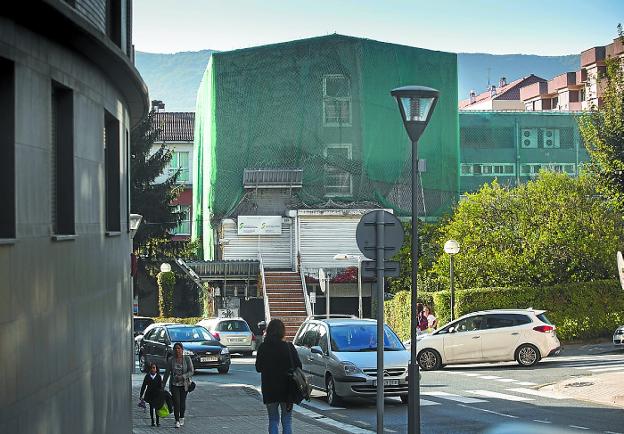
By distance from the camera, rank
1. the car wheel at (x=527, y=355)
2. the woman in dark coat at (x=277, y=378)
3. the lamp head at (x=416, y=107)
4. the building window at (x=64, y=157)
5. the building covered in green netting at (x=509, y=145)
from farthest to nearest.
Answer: the building covered in green netting at (x=509, y=145) < the car wheel at (x=527, y=355) < the lamp head at (x=416, y=107) < the woman in dark coat at (x=277, y=378) < the building window at (x=64, y=157)

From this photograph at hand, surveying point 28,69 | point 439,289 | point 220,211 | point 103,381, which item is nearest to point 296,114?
point 220,211

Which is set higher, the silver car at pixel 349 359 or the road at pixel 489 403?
the silver car at pixel 349 359

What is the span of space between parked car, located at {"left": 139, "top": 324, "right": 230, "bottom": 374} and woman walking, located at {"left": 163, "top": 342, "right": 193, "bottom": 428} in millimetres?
11976

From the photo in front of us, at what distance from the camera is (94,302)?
13977mm

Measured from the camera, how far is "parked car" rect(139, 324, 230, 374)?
1384 inches

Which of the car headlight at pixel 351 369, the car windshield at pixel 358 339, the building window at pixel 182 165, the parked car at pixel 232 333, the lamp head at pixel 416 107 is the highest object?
the building window at pixel 182 165

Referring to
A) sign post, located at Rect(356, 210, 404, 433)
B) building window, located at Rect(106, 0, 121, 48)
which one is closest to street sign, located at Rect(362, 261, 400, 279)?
sign post, located at Rect(356, 210, 404, 433)

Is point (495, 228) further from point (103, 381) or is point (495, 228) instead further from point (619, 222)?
point (103, 381)

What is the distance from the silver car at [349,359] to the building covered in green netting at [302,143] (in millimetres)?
30081

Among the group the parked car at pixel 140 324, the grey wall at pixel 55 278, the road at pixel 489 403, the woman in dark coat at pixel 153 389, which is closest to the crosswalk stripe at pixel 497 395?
the road at pixel 489 403

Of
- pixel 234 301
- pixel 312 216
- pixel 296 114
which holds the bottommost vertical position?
pixel 234 301

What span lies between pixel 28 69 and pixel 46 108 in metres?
0.63

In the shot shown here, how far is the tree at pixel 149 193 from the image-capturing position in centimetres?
6175

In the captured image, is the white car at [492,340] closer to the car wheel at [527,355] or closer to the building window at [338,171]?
the car wheel at [527,355]
